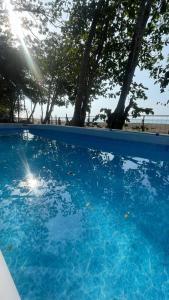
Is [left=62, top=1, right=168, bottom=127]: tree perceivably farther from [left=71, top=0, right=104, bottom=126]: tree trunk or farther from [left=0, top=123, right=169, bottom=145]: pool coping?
[left=0, top=123, right=169, bottom=145]: pool coping

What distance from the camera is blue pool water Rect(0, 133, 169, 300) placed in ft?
7.17

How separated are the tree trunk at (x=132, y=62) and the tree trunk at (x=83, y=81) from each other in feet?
7.44

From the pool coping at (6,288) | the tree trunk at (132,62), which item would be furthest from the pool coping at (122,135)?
the pool coping at (6,288)

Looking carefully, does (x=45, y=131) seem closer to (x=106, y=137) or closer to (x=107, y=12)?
(x=106, y=137)

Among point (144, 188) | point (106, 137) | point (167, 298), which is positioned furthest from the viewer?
point (106, 137)

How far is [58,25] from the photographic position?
13.9 meters

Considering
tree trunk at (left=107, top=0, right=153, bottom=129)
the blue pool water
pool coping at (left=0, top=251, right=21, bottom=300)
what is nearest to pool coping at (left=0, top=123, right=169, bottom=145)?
tree trunk at (left=107, top=0, right=153, bottom=129)

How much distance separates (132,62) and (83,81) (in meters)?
3.05

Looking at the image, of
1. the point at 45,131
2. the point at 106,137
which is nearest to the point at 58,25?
the point at 45,131

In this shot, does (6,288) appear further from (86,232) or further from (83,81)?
(83,81)

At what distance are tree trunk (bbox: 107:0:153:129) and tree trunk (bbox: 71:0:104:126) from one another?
7.44ft

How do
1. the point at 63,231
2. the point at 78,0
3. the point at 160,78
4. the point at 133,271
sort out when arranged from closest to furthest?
the point at 133,271, the point at 63,231, the point at 78,0, the point at 160,78

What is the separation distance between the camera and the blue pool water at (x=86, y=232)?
219 centimetres

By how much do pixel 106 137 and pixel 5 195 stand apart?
717cm
